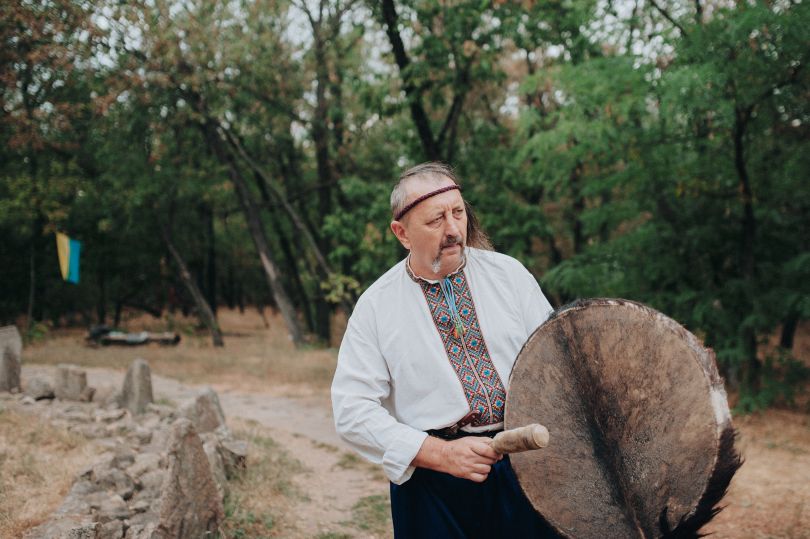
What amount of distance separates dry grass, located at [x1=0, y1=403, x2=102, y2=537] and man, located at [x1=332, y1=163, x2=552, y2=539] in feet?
9.00

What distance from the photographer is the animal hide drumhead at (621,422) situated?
1.73 meters

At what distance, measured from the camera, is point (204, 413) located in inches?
241

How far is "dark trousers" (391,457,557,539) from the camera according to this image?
6.89ft

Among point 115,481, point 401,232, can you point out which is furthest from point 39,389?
point 401,232

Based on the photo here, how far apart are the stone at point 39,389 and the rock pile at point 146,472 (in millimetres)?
391

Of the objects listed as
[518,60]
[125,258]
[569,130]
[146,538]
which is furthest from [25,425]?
[125,258]

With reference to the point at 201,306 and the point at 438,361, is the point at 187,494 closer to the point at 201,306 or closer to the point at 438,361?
the point at 438,361

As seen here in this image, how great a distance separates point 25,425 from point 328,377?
566 cm

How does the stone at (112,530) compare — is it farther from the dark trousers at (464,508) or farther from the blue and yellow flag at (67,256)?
the blue and yellow flag at (67,256)

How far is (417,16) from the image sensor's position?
9000 millimetres

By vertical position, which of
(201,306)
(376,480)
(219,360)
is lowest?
(376,480)

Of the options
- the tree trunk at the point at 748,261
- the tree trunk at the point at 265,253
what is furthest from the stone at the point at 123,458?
the tree trunk at the point at 265,253

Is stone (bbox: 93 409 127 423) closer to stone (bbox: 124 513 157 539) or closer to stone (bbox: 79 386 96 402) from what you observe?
stone (bbox: 79 386 96 402)

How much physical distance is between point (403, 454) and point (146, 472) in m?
3.55
